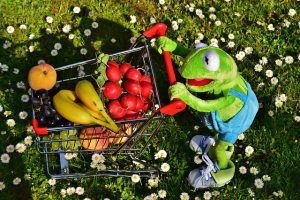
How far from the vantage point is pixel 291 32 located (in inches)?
184

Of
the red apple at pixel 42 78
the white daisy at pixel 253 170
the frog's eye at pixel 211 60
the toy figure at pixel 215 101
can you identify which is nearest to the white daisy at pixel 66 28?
the red apple at pixel 42 78

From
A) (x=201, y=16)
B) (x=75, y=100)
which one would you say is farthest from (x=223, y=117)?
(x=201, y=16)

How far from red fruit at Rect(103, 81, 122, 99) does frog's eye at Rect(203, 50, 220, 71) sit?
0.57 m

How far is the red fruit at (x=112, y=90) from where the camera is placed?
127 inches

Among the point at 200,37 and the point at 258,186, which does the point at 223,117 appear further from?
the point at 200,37

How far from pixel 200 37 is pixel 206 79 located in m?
1.40

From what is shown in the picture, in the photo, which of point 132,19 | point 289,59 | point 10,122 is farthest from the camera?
point 132,19

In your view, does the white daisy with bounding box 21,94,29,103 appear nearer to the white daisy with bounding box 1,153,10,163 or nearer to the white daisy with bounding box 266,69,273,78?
the white daisy with bounding box 1,153,10,163

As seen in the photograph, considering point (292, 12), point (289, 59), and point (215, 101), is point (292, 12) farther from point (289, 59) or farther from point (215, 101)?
point (215, 101)

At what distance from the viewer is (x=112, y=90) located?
3.22 metres

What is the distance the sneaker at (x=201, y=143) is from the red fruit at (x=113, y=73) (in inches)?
40.7

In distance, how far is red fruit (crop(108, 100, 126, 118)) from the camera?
324 cm

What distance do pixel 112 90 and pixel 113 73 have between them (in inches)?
4.3

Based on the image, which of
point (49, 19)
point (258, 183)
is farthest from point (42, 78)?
point (258, 183)
